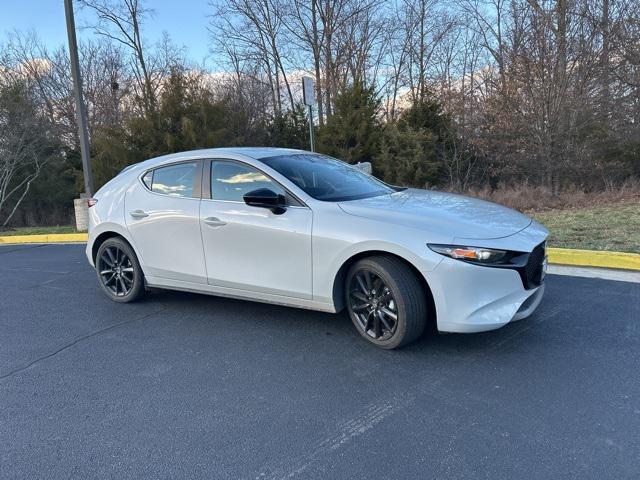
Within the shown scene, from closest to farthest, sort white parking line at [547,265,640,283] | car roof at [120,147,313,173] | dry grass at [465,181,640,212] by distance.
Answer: car roof at [120,147,313,173], white parking line at [547,265,640,283], dry grass at [465,181,640,212]

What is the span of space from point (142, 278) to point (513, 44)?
1325 centimetres

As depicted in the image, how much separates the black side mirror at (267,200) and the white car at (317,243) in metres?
0.02

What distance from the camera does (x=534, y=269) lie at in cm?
372

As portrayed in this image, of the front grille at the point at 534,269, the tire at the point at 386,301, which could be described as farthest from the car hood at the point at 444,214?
the tire at the point at 386,301

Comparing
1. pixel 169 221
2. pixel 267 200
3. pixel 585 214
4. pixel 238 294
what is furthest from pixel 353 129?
pixel 267 200

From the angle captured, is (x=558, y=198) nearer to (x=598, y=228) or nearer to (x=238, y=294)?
(x=598, y=228)

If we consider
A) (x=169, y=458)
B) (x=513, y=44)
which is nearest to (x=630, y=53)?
(x=513, y=44)

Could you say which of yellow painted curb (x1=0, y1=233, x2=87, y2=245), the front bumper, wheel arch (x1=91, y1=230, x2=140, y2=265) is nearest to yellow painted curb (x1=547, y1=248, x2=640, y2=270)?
the front bumper

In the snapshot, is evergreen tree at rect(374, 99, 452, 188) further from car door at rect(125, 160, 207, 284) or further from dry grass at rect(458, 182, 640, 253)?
car door at rect(125, 160, 207, 284)

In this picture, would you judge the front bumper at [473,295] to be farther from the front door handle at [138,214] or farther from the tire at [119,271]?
the tire at [119,271]

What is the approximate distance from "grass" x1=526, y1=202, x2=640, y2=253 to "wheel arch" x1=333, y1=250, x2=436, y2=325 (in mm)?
3922

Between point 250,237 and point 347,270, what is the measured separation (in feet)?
3.08

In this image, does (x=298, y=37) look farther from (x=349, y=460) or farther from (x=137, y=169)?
(x=349, y=460)

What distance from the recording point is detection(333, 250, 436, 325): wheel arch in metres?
3.72
